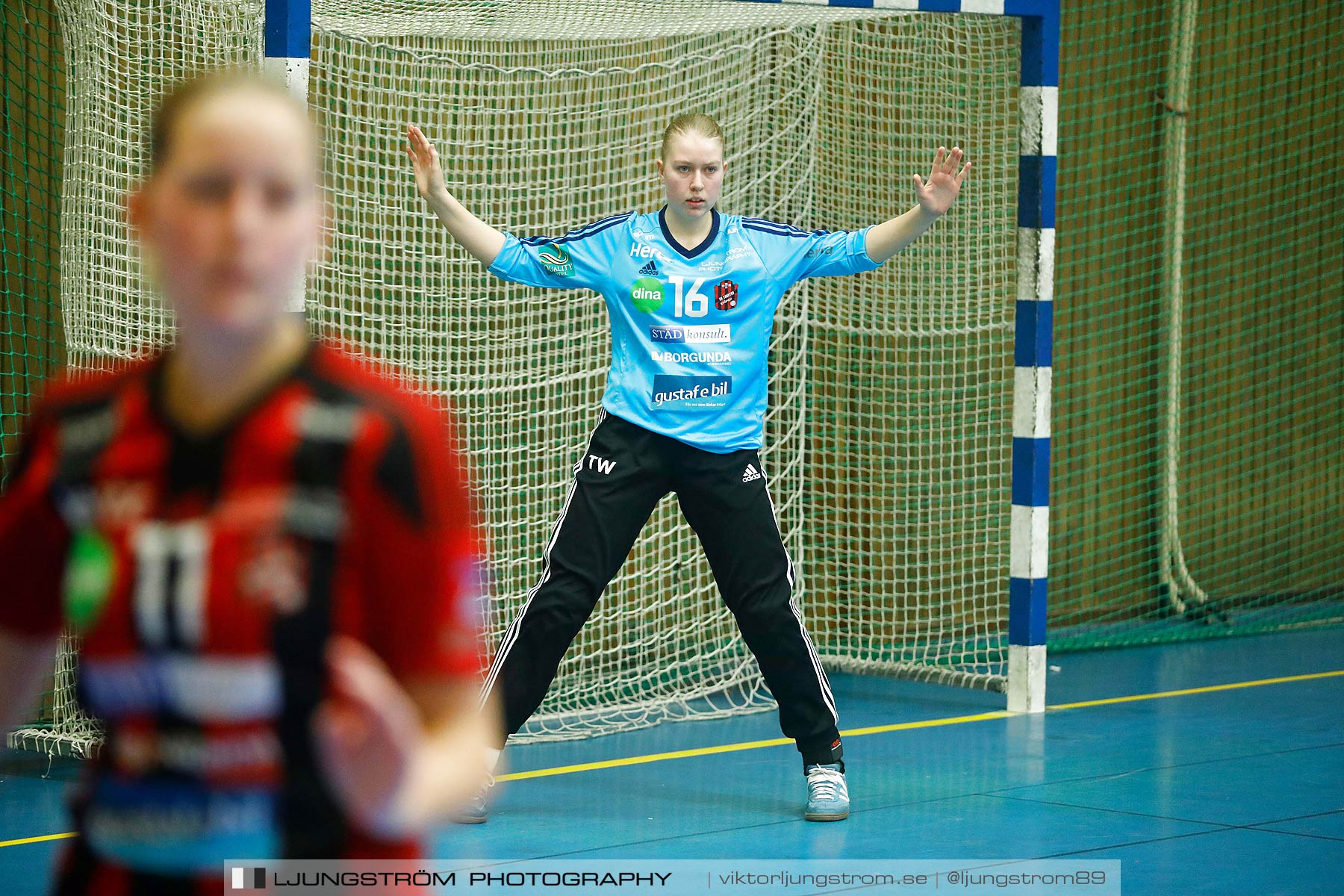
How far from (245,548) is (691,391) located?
332 centimetres

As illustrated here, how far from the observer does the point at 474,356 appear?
6.38 metres

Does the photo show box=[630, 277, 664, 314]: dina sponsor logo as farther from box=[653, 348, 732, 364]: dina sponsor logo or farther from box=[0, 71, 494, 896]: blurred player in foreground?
box=[0, 71, 494, 896]: blurred player in foreground

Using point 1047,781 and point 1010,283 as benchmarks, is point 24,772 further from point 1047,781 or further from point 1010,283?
point 1010,283

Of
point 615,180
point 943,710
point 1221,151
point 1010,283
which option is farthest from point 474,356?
point 1221,151

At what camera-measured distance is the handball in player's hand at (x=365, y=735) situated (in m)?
1.29

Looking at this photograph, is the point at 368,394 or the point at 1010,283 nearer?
the point at 368,394

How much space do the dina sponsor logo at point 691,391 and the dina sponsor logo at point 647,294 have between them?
0.67 ft

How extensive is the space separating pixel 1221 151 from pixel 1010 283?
1892 mm

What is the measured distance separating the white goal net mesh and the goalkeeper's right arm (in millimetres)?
749

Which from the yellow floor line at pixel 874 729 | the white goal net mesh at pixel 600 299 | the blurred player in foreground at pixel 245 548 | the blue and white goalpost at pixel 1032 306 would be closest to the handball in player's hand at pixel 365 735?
the blurred player in foreground at pixel 245 548

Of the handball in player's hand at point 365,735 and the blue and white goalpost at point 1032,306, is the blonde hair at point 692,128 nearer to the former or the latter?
the blue and white goalpost at point 1032,306

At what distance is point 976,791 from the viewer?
5082mm

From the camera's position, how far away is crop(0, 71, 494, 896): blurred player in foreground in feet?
4.50

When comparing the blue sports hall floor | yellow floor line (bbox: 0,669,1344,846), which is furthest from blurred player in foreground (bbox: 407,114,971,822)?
yellow floor line (bbox: 0,669,1344,846)
